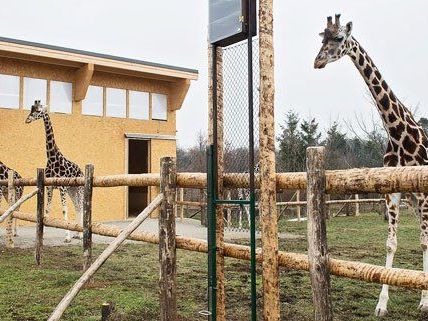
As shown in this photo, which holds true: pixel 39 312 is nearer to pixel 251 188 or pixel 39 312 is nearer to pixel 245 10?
pixel 251 188

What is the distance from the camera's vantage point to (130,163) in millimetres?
18984

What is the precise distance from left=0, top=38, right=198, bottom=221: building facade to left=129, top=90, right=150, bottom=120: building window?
3 cm

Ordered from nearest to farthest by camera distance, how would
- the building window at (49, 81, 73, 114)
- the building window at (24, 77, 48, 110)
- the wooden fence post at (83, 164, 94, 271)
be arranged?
the wooden fence post at (83, 164, 94, 271) < the building window at (24, 77, 48, 110) < the building window at (49, 81, 73, 114)

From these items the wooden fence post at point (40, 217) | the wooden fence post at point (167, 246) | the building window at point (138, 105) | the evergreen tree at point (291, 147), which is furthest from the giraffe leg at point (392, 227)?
the evergreen tree at point (291, 147)

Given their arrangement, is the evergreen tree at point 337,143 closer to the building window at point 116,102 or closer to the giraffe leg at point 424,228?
the building window at point 116,102

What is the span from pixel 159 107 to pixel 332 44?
1237cm

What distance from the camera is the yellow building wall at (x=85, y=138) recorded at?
13.8m

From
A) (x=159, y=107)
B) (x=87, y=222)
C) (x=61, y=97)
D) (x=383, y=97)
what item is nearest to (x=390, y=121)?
(x=383, y=97)

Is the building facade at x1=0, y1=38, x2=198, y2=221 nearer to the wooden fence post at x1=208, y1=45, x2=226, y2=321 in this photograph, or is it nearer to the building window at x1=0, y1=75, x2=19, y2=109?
the building window at x1=0, y1=75, x2=19, y2=109

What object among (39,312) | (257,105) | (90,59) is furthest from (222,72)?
(90,59)

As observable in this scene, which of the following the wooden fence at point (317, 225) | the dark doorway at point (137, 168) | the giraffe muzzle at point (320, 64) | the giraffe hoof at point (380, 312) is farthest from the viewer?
the dark doorway at point (137, 168)

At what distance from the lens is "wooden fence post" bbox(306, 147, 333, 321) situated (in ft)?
9.88

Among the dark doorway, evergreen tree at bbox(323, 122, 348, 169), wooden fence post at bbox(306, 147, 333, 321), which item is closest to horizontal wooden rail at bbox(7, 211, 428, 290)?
wooden fence post at bbox(306, 147, 333, 321)

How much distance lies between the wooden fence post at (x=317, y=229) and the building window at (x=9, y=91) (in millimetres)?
12556
